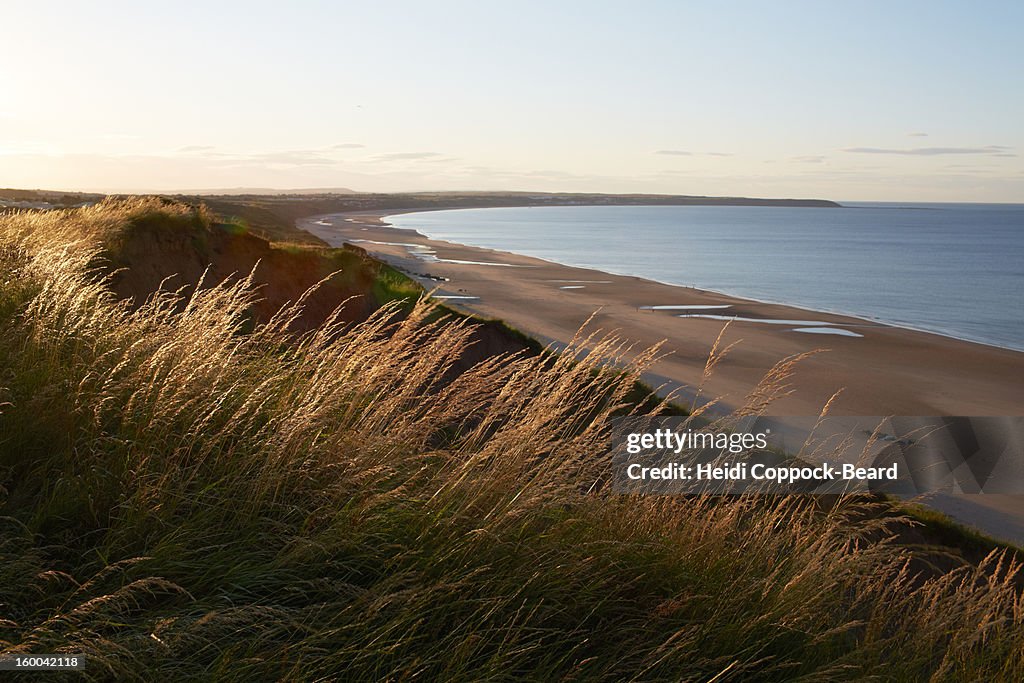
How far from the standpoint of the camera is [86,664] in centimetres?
281

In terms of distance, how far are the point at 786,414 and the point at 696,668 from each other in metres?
18.8

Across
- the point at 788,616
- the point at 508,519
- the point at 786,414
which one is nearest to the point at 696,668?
the point at 788,616

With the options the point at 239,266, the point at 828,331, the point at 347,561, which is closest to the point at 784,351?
the point at 828,331

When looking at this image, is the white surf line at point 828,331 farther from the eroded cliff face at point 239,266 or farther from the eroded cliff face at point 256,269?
the eroded cliff face at point 239,266

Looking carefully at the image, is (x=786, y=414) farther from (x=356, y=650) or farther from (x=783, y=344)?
(x=356, y=650)

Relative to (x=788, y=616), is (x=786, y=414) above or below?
below

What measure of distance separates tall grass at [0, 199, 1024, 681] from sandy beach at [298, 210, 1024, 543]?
6.58 metres

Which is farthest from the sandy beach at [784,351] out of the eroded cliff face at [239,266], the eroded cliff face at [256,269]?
the eroded cliff face at [239,266]

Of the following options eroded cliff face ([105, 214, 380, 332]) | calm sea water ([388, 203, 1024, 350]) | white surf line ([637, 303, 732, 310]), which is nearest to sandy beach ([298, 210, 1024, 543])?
white surf line ([637, 303, 732, 310])

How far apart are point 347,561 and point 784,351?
2866 centimetres

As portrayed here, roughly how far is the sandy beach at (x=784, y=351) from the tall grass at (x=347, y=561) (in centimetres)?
658

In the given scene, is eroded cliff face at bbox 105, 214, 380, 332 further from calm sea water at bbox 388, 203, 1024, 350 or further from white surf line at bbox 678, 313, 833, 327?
calm sea water at bbox 388, 203, 1024, 350

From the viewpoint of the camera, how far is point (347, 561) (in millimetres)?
3557

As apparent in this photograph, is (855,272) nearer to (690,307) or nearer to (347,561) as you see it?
(690,307)
